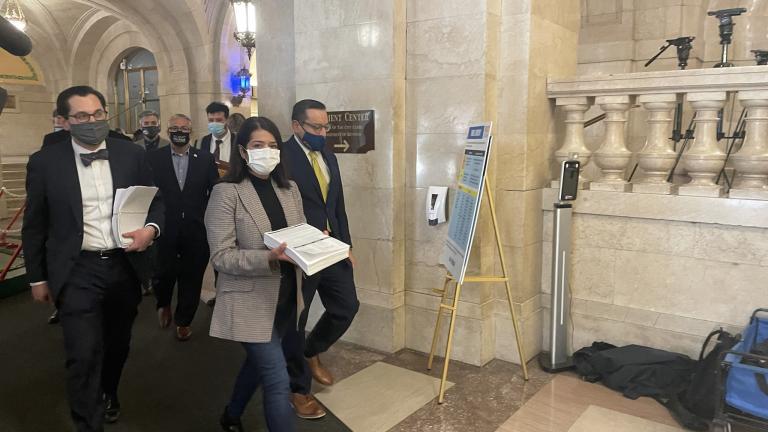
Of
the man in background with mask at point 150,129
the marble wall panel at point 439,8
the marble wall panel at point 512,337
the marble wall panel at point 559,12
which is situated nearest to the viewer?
the marble wall panel at point 439,8

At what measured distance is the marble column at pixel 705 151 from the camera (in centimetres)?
348

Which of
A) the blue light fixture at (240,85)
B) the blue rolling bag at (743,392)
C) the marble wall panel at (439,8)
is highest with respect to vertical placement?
the blue light fixture at (240,85)

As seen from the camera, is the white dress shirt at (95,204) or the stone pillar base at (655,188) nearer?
the white dress shirt at (95,204)

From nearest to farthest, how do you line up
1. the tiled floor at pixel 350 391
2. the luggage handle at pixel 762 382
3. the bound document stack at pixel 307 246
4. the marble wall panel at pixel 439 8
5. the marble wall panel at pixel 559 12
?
the bound document stack at pixel 307 246 → the luggage handle at pixel 762 382 → the tiled floor at pixel 350 391 → the marble wall panel at pixel 439 8 → the marble wall panel at pixel 559 12

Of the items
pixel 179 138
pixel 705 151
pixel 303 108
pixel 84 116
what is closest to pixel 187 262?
pixel 179 138

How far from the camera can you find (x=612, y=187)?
388cm

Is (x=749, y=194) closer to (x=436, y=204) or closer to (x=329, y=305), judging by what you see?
(x=436, y=204)

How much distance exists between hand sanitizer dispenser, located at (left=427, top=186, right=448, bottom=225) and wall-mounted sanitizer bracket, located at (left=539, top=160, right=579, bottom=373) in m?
0.74

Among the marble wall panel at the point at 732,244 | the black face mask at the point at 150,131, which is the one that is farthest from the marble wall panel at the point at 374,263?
the black face mask at the point at 150,131

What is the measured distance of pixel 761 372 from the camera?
2713mm

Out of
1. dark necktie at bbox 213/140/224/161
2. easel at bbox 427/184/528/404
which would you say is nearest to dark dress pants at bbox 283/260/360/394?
easel at bbox 427/184/528/404

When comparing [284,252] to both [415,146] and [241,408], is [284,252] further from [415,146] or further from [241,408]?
[415,146]

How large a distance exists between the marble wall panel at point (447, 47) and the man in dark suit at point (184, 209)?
177 centimetres

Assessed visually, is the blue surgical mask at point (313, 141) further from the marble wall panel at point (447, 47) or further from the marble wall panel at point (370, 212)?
the marble wall panel at point (447, 47)
